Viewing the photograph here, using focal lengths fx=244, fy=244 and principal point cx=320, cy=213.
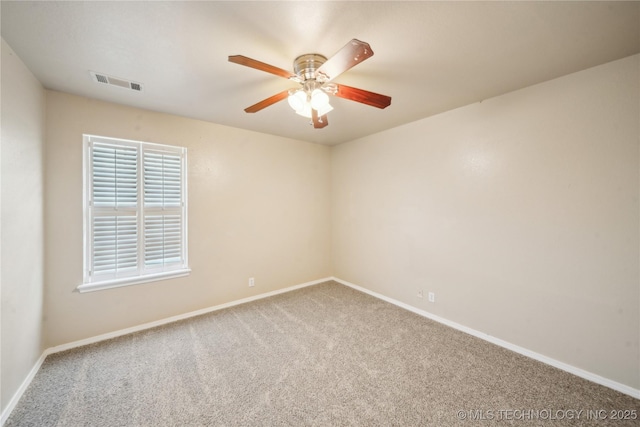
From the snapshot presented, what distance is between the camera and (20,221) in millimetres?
1888

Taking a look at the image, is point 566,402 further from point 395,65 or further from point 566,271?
point 395,65

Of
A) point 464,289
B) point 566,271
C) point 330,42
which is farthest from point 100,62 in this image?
point 566,271

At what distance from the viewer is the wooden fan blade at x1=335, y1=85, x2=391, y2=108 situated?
1769mm

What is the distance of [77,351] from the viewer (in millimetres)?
2395

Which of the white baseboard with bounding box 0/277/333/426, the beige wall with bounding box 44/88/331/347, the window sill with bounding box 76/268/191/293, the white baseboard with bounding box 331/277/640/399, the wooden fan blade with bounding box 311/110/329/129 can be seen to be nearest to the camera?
the white baseboard with bounding box 0/277/333/426

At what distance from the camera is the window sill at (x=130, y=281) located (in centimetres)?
252

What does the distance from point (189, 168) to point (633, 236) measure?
4.29 meters

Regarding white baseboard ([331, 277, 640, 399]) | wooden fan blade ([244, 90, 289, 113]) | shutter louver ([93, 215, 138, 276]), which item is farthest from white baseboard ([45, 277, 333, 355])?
wooden fan blade ([244, 90, 289, 113])

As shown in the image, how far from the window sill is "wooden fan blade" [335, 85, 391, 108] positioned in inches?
109

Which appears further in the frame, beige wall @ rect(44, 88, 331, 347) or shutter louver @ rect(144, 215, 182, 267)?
shutter louver @ rect(144, 215, 182, 267)

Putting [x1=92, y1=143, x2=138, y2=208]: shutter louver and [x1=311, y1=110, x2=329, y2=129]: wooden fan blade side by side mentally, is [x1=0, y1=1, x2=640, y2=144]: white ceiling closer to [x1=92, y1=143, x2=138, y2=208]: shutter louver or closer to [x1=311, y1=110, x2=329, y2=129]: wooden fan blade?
[x1=311, y1=110, x2=329, y2=129]: wooden fan blade

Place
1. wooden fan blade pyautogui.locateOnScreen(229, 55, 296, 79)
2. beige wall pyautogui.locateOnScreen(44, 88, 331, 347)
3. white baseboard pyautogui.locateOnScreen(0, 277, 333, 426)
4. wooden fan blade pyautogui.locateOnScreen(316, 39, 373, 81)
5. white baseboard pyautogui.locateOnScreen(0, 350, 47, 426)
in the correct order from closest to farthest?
1. wooden fan blade pyautogui.locateOnScreen(316, 39, 373, 81)
2. wooden fan blade pyautogui.locateOnScreen(229, 55, 296, 79)
3. white baseboard pyautogui.locateOnScreen(0, 350, 47, 426)
4. white baseboard pyautogui.locateOnScreen(0, 277, 333, 426)
5. beige wall pyautogui.locateOnScreen(44, 88, 331, 347)

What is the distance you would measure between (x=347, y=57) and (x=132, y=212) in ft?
9.26

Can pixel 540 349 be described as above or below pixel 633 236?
below
